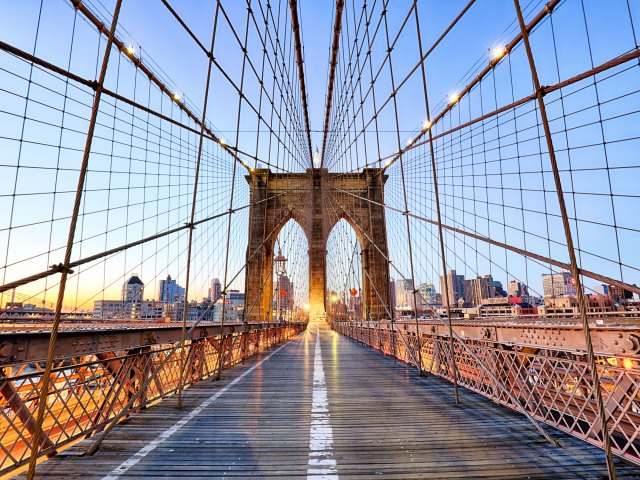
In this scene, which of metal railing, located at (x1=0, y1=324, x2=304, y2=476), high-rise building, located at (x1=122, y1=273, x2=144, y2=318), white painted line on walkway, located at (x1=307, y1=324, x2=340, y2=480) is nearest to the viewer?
white painted line on walkway, located at (x1=307, y1=324, x2=340, y2=480)

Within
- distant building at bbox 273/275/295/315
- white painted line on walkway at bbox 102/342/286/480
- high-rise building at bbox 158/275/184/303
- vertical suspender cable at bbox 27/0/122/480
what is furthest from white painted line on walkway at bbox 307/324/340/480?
high-rise building at bbox 158/275/184/303

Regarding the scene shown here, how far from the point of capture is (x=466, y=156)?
14.7 metres

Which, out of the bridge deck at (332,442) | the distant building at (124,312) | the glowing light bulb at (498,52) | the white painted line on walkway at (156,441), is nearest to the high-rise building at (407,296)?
the bridge deck at (332,442)

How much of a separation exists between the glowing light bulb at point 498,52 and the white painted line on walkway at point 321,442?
807 centimetres

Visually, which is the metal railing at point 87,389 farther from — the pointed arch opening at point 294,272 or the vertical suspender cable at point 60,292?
the pointed arch opening at point 294,272

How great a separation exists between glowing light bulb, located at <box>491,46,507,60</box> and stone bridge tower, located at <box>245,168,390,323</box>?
43.1ft

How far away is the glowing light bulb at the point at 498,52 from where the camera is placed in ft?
24.0

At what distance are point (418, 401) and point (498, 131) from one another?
1254 cm

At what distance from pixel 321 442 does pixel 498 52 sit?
8.96 meters

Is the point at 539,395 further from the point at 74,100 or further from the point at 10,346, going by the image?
the point at 74,100

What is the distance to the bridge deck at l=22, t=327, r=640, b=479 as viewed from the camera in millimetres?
1986

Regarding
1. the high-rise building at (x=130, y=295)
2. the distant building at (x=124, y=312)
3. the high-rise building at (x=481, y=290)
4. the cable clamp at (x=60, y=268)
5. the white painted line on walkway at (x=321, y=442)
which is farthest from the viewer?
the high-rise building at (x=481, y=290)

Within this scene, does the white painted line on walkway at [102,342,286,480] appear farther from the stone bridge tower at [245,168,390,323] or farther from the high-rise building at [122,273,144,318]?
the stone bridge tower at [245,168,390,323]

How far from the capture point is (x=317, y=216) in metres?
28.5
